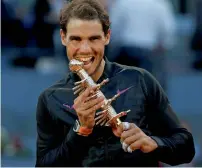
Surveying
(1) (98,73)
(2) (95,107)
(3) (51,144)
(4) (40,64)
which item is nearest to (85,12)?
(1) (98,73)

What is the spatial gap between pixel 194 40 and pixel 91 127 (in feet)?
15.7

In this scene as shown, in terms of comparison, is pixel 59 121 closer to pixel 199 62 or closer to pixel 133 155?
pixel 133 155

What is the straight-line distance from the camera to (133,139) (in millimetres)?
2070

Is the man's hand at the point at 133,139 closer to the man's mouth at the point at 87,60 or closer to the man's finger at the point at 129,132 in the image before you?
the man's finger at the point at 129,132

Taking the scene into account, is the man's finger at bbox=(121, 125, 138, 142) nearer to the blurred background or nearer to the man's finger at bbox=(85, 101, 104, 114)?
the man's finger at bbox=(85, 101, 104, 114)

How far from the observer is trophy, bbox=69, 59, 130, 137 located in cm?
206

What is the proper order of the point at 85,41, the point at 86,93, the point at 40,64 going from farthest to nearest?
the point at 40,64, the point at 85,41, the point at 86,93

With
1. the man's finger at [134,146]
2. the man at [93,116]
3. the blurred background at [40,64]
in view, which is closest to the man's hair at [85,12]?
the man at [93,116]

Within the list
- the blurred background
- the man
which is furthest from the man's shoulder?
the blurred background

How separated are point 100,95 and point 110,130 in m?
0.16

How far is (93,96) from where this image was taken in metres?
2.06

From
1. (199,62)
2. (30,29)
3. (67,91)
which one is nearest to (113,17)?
(30,29)

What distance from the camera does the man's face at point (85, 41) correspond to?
2.17 m

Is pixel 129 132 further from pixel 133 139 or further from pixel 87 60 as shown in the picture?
pixel 87 60
